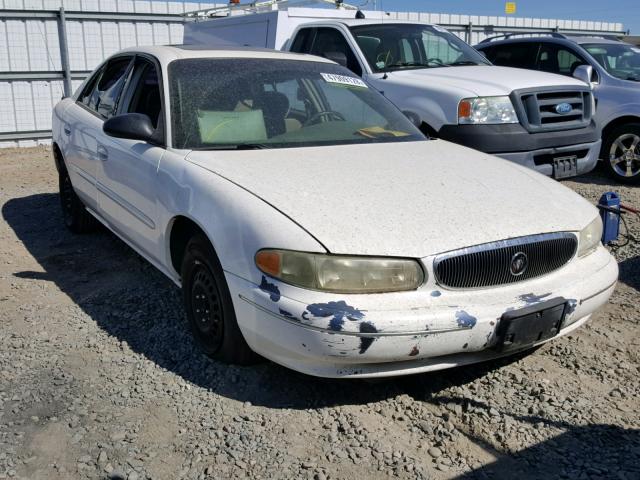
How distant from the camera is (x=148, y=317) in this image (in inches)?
163

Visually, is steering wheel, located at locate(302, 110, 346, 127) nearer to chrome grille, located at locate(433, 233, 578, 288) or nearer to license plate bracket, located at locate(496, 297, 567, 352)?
chrome grille, located at locate(433, 233, 578, 288)

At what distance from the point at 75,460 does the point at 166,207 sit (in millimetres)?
1405

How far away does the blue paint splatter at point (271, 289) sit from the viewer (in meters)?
2.89

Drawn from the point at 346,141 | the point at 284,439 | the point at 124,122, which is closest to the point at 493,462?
the point at 284,439

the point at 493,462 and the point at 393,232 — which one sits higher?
the point at 393,232

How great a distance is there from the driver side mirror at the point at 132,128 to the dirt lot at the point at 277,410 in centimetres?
105

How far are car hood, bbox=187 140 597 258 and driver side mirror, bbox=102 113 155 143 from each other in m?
0.38

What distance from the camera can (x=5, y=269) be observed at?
5.15 meters

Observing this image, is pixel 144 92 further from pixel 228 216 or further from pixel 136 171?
pixel 228 216

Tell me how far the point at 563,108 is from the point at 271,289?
5187mm

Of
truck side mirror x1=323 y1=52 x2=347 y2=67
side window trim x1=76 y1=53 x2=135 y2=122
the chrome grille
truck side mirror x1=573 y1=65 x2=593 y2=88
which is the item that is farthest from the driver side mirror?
truck side mirror x1=573 y1=65 x2=593 y2=88

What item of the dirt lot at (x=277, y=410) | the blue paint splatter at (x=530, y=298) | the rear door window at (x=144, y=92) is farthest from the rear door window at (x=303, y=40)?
the blue paint splatter at (x=530, y=298)

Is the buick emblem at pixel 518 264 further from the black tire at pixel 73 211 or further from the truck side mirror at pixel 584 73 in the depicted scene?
the truck side mirror at pixel 584 73

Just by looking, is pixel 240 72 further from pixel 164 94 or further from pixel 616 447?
pixel 616 447
